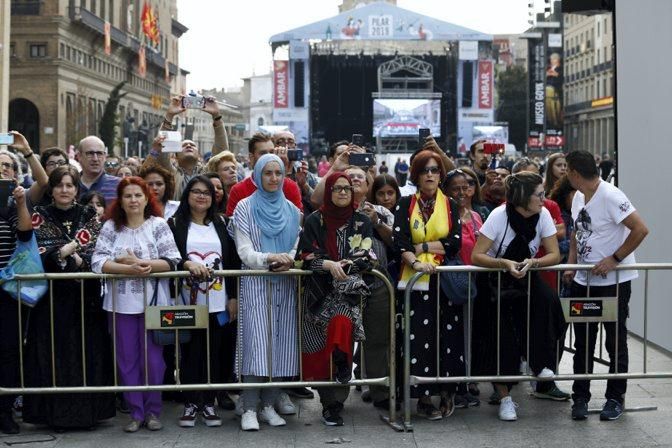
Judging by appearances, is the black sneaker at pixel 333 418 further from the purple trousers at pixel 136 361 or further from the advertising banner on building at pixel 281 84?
the advertising banner on building at pixel 281 84

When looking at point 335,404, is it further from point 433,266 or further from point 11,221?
point 11,221

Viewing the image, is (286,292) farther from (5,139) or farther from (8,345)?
(5,139)

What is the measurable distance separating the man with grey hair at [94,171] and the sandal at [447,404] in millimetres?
3184

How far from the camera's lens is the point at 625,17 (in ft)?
36.8

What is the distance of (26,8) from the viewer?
65062mm

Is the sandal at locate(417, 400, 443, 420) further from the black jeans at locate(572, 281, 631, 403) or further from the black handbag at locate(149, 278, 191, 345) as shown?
the black handbag at locate(149, 278, 191, 345)

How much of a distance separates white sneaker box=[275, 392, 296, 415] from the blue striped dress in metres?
0.48

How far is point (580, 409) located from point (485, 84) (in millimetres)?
66387

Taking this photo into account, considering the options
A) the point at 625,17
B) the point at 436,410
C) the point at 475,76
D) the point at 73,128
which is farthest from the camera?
the point at 475,76

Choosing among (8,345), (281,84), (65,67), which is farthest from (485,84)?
(8,345)

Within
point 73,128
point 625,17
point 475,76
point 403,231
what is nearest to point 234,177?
point 403,231

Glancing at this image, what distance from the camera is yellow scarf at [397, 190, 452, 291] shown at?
764 centimetres

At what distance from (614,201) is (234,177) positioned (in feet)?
11.9

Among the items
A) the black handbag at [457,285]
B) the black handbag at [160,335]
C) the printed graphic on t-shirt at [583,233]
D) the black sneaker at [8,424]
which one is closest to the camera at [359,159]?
the black handbag at [457,285]
